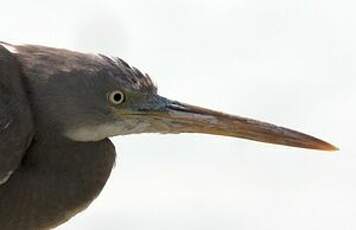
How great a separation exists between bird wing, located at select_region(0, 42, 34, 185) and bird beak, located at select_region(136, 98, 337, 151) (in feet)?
2.69

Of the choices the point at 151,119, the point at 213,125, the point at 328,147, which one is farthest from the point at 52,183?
the point at 328,147

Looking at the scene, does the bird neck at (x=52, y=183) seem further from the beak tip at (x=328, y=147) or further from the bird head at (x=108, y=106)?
the beak tip at (x=328, y=147)

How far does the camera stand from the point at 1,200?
341 inches

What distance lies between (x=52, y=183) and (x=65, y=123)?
0.37 m

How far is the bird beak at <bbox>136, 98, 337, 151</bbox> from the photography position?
29.7 ft

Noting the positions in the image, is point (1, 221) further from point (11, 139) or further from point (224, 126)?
point (224, 126)

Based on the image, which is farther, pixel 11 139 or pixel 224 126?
pixel 224 126

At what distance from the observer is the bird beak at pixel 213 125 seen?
9047 millimetres

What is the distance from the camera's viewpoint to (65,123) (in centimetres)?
876

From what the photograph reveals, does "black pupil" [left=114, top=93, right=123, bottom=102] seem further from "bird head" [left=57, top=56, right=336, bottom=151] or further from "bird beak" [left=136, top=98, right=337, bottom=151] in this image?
"bird beak" [left=136, top=98, right=337, bottom=151]

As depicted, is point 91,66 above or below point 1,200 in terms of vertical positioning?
above

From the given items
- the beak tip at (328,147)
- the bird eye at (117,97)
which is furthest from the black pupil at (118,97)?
the beak tip at (328,147)

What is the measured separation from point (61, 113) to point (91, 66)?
0.32 meters

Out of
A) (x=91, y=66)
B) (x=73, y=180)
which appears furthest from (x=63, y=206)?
(x=91, y=66)
